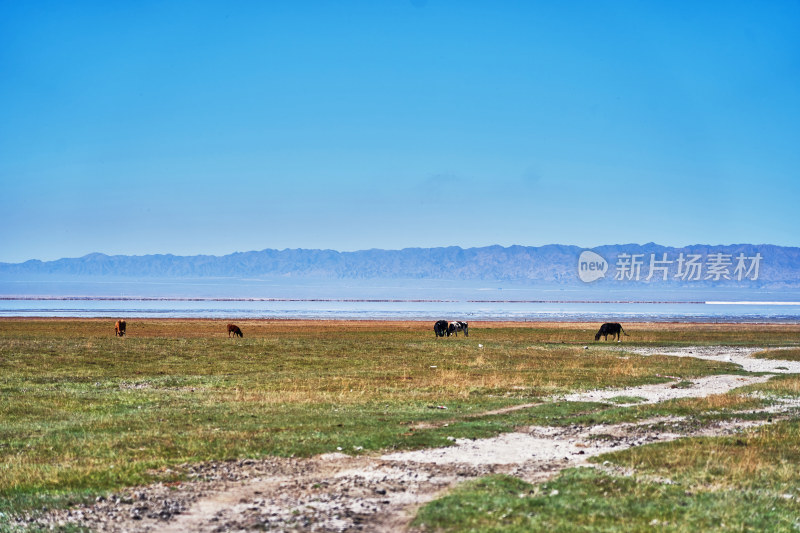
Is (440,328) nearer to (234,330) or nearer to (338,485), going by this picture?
(234,330)

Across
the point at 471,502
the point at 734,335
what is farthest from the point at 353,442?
the point at 734,335

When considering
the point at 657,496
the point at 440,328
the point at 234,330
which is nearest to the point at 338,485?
the point at 657,496

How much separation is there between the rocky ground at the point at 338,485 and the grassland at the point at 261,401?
Answer: 2.78 feet

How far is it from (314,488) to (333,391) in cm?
1578

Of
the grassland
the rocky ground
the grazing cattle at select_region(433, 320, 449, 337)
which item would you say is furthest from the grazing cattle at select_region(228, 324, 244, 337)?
the rocky ground

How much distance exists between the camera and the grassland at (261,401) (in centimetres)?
1605

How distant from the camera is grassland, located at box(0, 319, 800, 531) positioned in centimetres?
1605

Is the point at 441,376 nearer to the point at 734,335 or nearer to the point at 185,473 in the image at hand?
the point at 185,473

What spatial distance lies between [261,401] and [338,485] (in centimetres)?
1281

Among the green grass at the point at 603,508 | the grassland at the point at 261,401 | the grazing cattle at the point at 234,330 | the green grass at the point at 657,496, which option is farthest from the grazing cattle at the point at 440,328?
the green grass at the point at 603,508

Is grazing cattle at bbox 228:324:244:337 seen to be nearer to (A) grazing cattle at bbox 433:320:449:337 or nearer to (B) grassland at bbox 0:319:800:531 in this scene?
(B) grassland at bbox 0:319:800:531

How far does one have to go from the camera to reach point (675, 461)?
15.9 m

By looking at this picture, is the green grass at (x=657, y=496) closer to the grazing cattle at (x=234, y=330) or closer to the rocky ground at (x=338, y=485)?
the rocky ground at (x=338, y=485)

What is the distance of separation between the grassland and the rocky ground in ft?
2.78
